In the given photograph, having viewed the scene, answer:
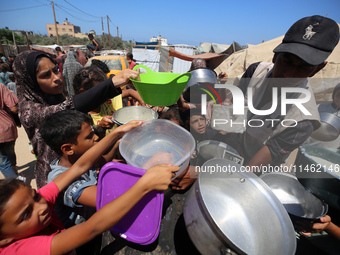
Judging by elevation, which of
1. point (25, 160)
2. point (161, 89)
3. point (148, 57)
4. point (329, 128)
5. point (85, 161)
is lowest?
point (25, 160)

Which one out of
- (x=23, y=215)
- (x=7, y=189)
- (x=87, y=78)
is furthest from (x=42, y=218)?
(x=87, y=78)

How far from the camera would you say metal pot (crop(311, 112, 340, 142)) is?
263cm

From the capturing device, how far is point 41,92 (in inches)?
54.3

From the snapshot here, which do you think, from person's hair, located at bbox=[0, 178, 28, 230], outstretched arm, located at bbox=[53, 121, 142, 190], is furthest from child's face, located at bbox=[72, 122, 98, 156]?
person's hair, located at bbox=[0, 178, 28, 230]

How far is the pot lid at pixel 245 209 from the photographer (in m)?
0.84

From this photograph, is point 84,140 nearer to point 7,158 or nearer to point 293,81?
point 293,81

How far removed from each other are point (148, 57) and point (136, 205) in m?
11.3

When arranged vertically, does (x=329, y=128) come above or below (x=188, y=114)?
below

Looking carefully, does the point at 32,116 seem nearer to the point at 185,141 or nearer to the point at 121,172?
the point at 121,172

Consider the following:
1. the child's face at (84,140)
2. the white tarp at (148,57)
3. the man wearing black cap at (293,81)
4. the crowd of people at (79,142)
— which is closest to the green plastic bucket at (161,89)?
the crowd of people at (79,142)

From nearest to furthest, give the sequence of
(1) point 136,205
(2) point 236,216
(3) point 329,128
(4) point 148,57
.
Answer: (1) point 136,205 < (2) point 236,216 < (3) point 329,128 < (4) point 148,57

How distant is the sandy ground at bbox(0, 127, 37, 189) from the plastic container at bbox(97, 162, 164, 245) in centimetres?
282

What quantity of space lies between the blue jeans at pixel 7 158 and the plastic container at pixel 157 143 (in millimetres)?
2477

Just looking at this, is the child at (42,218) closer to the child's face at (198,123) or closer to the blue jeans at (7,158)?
the child's face at (198,123)
